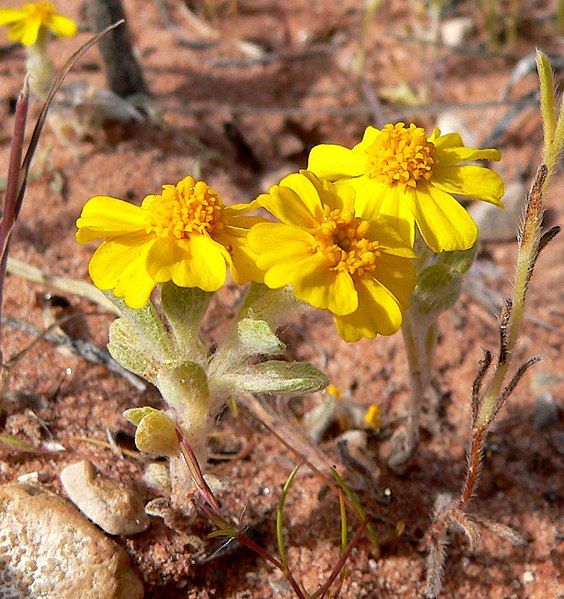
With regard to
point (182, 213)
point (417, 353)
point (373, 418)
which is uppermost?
point (182, 213)

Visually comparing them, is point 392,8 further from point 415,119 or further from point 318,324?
point 318,324

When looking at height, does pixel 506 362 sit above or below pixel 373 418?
above

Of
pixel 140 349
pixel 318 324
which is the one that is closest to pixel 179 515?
pixel 140 349

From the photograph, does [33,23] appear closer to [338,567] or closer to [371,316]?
[371,316]

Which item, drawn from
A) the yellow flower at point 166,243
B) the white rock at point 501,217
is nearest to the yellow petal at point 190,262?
the yellow flower at point 166,243

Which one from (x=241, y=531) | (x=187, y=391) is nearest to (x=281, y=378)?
(x=187, y=391)

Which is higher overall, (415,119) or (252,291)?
(252,291)

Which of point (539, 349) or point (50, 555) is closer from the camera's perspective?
point (50, 555)

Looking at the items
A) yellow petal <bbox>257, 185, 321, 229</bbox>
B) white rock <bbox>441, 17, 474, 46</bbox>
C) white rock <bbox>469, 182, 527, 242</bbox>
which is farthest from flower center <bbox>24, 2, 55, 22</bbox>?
white rock <bbox>441, 17, 474, 46</bbox>
